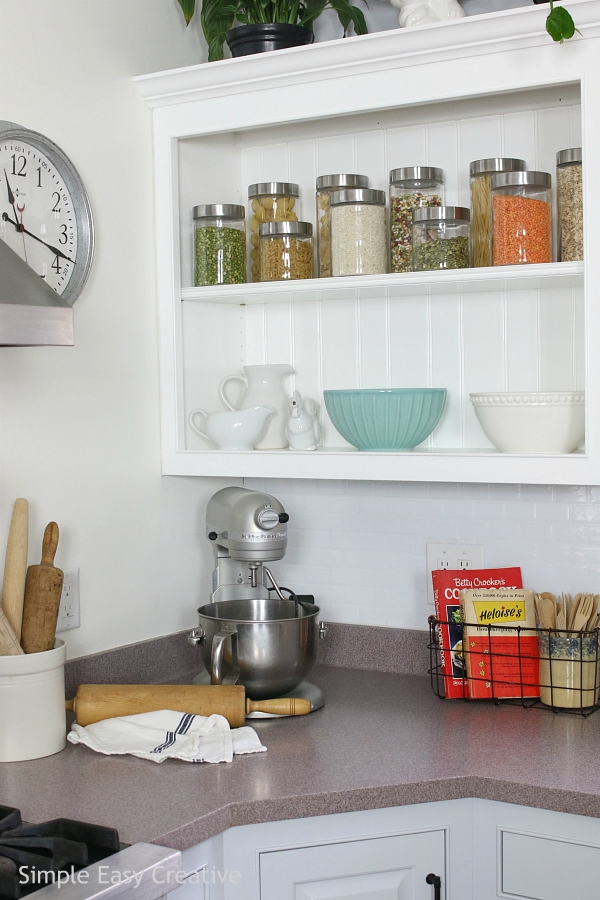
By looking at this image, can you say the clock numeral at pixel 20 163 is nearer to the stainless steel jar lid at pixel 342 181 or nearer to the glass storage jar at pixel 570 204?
the stainless steel jar lid at pixel 342 181

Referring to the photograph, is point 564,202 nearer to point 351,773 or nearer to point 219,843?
point 351,773

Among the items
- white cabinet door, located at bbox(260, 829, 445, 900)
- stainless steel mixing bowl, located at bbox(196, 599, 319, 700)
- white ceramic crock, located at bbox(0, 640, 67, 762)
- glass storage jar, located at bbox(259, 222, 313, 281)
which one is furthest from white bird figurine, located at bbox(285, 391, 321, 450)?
white cabinet door, located at bbox(260, 829, 445, 900)

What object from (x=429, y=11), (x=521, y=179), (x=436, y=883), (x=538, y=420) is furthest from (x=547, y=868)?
(x=429, y=11)

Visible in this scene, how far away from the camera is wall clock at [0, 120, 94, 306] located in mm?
1755

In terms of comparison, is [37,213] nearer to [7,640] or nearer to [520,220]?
[7,640]

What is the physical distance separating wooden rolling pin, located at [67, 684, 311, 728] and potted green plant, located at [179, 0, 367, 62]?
1312mm

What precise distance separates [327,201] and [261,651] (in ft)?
3.15

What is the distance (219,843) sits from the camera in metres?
1.47

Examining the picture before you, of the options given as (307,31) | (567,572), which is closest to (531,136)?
(307,31)

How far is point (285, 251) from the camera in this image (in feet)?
6.79

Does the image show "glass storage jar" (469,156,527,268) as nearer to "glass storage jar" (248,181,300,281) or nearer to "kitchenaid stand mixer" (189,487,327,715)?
"glass storage jar" (248,181,300,281)

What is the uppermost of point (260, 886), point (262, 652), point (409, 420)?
point (409, 420)

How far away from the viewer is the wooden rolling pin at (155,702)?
1.76 meters

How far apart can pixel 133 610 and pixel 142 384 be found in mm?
494
